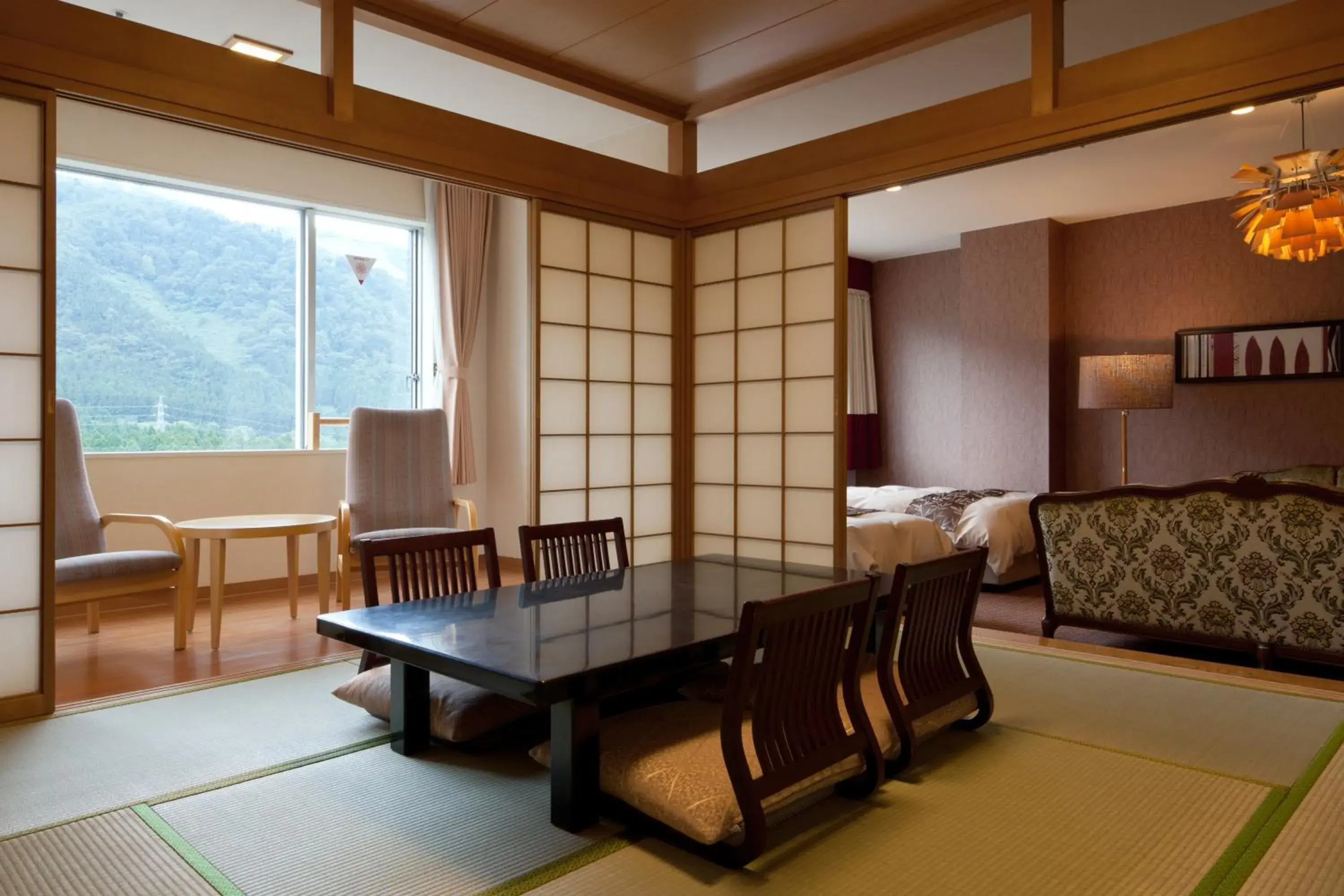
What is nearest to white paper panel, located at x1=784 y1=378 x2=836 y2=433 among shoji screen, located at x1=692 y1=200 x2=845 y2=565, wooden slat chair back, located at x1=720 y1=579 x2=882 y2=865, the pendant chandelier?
shoji screen, located at x1=692 y1=200 x2=845 y2=565

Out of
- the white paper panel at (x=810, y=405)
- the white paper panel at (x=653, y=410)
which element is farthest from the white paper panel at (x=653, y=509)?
the white paper panel at (x=810, y=405)

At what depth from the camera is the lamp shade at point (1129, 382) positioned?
5641 millimetres

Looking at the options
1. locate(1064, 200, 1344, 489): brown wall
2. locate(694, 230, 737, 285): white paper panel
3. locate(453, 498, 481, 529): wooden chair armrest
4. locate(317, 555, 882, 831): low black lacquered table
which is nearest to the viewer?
locate(317, 555, 882, 831): low black lacquered table

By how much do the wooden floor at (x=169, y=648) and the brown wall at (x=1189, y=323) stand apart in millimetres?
5604

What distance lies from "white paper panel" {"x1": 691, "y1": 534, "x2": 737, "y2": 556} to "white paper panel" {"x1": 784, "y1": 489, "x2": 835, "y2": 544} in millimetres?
340

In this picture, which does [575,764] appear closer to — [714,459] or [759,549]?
[759,549]

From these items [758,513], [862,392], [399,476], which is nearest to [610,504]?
[758,513]

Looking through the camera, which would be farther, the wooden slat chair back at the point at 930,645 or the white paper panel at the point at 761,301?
the white paper panel at the point at 761,301

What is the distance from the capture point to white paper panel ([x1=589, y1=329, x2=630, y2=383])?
14.3 feet

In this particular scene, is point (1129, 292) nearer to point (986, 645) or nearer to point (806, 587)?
point (986, 645)

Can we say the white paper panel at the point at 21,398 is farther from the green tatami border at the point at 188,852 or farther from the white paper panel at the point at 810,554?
the white paper panel at the point at 810,554

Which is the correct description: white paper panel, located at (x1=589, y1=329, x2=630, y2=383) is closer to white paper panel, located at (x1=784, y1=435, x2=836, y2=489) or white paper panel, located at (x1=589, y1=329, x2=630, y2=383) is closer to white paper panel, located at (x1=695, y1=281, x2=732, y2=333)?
white paper panel, located at (x1=695, y1=281, x2=732, y2=333)

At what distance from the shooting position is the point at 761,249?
4.35 m

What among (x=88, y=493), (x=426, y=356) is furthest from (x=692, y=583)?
(x=426, y=356)
